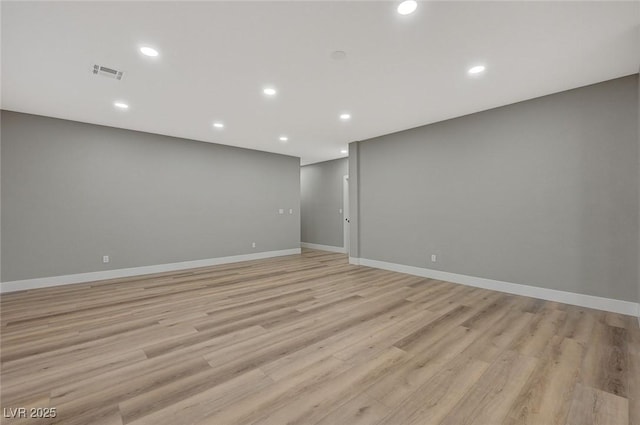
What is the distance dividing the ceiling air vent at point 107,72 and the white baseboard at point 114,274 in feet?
11.9

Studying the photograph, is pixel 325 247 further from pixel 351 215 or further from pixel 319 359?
pixel 319 359

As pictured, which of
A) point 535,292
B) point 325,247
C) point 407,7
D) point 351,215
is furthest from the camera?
point 325,247

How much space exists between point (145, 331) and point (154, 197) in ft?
11.9

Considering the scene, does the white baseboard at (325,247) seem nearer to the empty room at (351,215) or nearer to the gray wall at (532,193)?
the empty room at (351,215)

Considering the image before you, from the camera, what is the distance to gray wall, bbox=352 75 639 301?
3238mm

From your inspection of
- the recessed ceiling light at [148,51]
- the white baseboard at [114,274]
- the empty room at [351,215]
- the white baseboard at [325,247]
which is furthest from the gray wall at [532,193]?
the recessed ceiling light at [148,51]

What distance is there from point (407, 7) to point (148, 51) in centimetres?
252

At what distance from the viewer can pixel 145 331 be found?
9.00ft

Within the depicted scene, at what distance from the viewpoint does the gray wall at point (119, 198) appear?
4.30 metres

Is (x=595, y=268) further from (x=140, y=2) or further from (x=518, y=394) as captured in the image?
(x=140, y=2)

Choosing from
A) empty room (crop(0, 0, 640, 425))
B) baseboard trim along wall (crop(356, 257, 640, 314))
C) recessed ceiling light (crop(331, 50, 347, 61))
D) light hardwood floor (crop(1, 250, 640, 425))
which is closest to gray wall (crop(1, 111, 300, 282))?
empty room (crop(0, 0, 640, 425))

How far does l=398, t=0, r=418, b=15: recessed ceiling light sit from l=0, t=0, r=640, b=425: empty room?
0.04 metres

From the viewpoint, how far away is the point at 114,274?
199 inches

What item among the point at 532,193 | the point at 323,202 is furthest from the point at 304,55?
the point at 323,202
